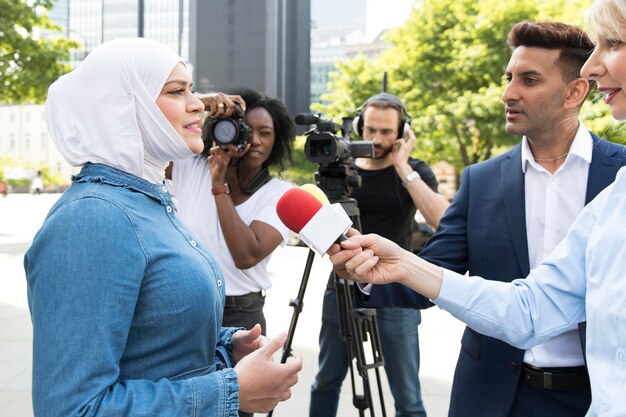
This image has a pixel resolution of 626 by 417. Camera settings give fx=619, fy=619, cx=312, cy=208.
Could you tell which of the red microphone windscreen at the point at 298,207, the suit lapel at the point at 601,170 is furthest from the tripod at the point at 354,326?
the red microphone windscreen at the point at 298,207

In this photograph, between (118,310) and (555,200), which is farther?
(555,200)

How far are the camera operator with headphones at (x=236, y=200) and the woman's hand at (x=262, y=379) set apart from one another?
1280 millimetres

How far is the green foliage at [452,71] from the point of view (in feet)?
58.1

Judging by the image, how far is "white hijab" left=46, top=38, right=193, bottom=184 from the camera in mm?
1422

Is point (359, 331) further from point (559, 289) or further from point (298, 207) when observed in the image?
point (298, 207)

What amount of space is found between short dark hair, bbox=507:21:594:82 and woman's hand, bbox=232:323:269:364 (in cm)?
139

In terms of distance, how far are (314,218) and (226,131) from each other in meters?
1.46

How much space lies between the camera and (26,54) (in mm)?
13016

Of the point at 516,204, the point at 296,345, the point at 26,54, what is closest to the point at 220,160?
the point at 516,204

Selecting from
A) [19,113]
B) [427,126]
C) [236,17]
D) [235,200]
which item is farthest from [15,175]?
[235,200]

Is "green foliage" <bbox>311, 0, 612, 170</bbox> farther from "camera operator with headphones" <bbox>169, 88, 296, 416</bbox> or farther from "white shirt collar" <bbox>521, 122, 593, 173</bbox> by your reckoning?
"white shirt collar" <bbox>521, 122, 593, 173</bbox>

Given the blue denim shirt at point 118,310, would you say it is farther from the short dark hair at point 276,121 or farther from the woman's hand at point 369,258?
the short dark hair at point 276,121

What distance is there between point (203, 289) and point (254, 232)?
142cm

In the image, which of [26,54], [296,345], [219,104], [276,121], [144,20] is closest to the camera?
[219,104]
